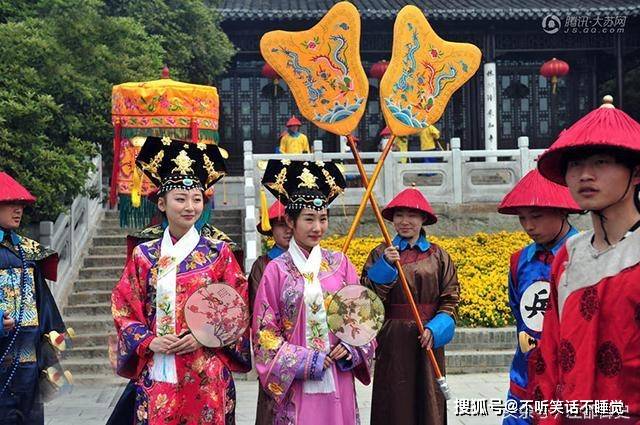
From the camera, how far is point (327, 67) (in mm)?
5590

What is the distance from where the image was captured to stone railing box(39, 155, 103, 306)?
10.0 metres

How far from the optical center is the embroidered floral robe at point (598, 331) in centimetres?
287

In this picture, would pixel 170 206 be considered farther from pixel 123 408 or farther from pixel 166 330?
pixel 123 408

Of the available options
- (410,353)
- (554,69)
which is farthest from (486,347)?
(554,69)

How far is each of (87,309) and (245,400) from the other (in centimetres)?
354

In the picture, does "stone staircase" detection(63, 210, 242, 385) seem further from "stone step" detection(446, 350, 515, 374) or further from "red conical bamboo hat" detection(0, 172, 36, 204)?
"red conical bamboo hat" detection(0, 172, 36, 204)

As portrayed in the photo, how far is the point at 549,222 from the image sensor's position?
15.0ft

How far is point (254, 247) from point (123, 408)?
6.43 metres

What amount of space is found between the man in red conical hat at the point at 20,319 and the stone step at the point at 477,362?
5125 mm

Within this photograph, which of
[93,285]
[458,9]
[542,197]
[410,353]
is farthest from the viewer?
[458,9]

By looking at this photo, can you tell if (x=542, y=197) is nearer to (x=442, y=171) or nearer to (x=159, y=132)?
(x=159, y=132)

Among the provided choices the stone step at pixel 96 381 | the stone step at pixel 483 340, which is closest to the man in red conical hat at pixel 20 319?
the stone step at pixel 96 381

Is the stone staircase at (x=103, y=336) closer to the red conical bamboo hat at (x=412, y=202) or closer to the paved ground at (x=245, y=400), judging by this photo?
the paved ground at (x=245, y=400)

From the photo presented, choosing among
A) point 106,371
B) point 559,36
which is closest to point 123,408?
point 106,371
